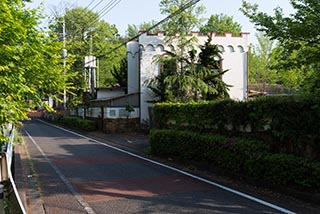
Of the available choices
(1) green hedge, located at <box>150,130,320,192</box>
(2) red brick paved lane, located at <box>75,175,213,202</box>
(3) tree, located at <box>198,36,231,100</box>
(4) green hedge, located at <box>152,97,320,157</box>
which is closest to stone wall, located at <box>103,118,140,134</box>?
(3) tree, located at <box>198,36,231,100</box>

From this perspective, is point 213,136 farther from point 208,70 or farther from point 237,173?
point 208,70

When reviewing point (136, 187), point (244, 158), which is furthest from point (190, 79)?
point (136, 187)

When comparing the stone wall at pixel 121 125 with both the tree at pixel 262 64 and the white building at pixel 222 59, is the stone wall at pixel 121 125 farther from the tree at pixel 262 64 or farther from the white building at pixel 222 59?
the tree at pixel 262 64

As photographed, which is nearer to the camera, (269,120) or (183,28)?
(269,120)

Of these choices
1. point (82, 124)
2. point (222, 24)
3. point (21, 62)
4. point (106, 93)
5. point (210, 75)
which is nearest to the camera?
point (21, 62)

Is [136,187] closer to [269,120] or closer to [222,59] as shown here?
[269,120]

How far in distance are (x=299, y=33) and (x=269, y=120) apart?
222 cm

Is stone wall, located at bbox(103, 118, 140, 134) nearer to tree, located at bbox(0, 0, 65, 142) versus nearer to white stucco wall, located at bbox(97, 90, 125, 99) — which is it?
white stucco wall, located at bbox(97, 90, 125, 99)

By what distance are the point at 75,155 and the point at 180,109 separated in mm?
5004

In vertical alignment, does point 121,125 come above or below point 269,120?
below

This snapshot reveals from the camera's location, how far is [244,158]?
917cm

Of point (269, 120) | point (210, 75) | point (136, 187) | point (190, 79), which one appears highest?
point (210, 75)

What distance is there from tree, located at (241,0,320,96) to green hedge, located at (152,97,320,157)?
0.63m

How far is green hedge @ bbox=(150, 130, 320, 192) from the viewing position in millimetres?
7367
